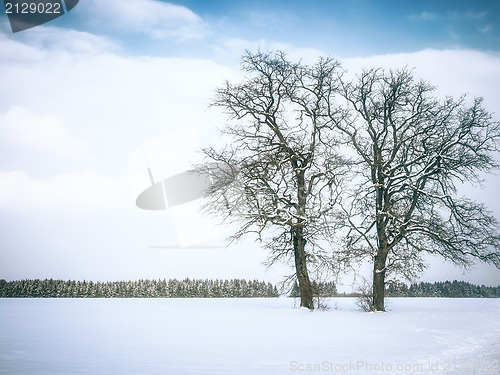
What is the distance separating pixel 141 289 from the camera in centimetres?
7600

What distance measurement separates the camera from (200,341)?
8672 mm

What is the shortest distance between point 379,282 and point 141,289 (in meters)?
64.7

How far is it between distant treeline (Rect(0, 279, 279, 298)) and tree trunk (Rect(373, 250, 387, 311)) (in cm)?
5293

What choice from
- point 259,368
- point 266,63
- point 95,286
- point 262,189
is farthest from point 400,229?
point 95,286

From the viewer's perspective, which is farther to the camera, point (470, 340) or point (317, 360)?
point (470, 340)

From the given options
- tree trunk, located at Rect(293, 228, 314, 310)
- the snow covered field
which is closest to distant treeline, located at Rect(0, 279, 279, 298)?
tree trunk, located at Rect(293, 228, 314, 310)

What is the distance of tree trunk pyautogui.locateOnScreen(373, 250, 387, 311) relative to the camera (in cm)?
1972

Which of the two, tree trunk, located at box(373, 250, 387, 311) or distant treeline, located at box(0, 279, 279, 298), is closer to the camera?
tree trunk, located at box(373, 250, 387, 311)

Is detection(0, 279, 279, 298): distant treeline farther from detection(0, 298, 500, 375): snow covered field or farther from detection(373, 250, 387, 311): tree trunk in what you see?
detection(0, 298, 500, 375): snow covered field

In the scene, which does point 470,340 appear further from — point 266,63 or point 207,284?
point 207,284

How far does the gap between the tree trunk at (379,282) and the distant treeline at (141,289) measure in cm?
5293

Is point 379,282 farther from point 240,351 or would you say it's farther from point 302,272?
point 240,351

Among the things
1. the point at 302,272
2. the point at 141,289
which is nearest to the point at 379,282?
the point at 302,272

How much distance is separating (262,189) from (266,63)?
Result: 23.6 ft
